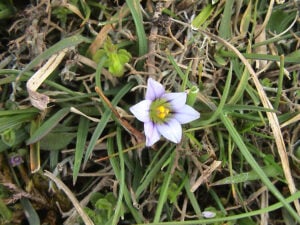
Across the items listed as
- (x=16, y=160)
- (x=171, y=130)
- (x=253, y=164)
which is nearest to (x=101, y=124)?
(x=171, y=130)

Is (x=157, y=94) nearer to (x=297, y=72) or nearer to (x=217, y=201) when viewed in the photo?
(x=217, y=201)

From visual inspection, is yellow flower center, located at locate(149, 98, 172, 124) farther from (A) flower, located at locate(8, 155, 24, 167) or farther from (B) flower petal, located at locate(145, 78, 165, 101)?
(A) flower, located at locate(8, 155, 24, 167)

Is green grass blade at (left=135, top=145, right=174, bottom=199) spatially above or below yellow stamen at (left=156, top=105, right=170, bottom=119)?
below

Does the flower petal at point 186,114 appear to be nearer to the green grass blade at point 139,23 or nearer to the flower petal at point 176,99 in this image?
the flower petal at point 176,99

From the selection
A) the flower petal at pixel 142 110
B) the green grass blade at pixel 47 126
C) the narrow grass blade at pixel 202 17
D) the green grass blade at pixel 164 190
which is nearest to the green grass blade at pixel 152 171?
the green grass blade at pixel 164 190

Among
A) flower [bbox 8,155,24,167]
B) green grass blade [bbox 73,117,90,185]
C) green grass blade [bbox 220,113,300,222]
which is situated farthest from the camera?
flower [bbox 8,155,24,167]

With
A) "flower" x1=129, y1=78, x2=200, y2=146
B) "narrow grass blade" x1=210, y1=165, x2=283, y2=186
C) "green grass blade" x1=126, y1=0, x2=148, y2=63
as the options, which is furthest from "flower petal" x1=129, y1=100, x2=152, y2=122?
"narrow grass blade" x1=210, y1=165, x2=283, y2=186

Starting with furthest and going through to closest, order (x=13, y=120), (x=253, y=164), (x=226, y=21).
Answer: (x=226, y=21) → (x=13, y=120) → (x=253, y=164)

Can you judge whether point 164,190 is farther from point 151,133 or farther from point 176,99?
point 176,99
